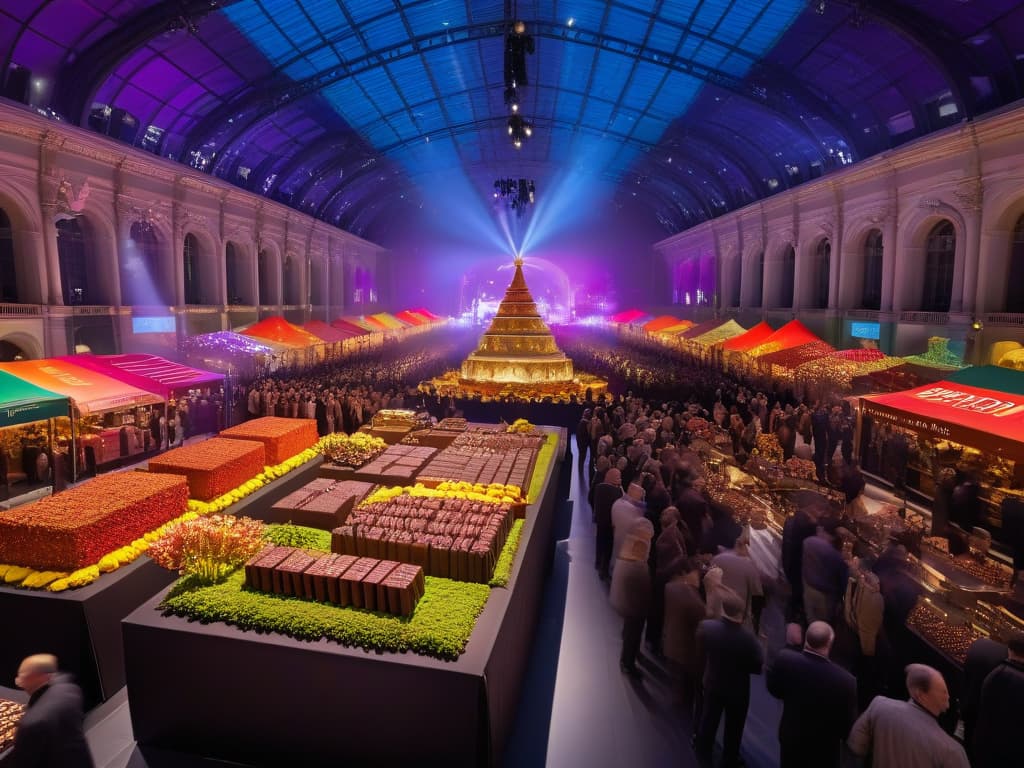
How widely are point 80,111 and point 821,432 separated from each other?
21946 millimetres

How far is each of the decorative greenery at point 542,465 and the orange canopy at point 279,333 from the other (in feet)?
41.0

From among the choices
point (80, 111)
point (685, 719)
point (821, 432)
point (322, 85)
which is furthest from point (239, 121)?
point (685, 719)

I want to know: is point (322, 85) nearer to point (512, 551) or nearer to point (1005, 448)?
point (512, 551)

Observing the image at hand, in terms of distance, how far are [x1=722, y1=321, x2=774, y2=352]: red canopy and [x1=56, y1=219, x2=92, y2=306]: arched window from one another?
22294 mm

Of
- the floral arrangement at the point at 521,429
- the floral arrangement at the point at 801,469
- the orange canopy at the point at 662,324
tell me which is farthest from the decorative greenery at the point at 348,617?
the orange canopy at the point at 662,324

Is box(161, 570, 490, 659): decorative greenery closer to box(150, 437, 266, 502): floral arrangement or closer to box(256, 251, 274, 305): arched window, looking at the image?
box(150, 437, 266, 502): floral arrangement

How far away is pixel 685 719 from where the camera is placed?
5.56 meters

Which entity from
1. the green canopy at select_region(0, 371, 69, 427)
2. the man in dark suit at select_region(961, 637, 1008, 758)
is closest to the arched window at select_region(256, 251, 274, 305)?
the green canopy at select_region(0, 371, 69, 427)

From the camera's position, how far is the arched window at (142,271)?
20.5m

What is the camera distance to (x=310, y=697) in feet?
15.7

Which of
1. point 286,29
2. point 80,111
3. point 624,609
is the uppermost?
point 286,29

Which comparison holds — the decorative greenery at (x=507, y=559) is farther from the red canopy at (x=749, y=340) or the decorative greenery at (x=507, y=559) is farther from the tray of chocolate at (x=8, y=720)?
the red canopy at (x=749, y=340)

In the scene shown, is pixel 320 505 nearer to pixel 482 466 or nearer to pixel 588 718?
pixel 482 466

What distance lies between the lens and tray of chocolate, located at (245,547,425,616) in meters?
5.26
